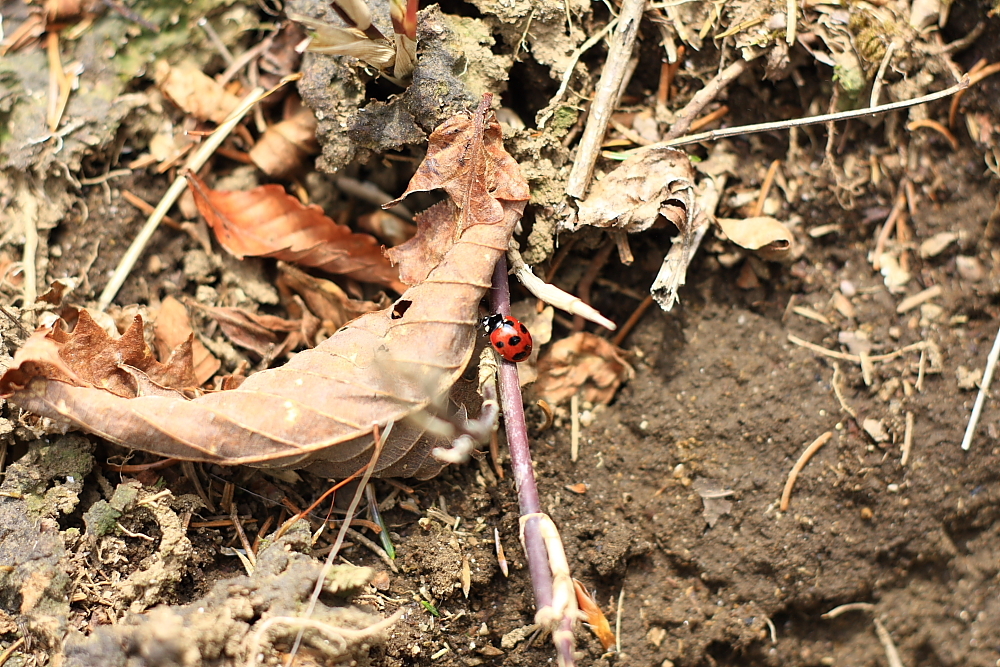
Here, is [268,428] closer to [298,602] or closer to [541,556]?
[298,602]

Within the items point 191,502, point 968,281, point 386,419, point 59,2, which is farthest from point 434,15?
point 968,281

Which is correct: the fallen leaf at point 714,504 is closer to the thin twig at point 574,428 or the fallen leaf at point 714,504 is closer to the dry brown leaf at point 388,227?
the thin twig at point 574,428

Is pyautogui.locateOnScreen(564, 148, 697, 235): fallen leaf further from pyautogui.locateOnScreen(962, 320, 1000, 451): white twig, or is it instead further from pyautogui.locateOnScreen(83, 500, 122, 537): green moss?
pyautogui.locateOnScreen(83, 500, 122, 537): green moss

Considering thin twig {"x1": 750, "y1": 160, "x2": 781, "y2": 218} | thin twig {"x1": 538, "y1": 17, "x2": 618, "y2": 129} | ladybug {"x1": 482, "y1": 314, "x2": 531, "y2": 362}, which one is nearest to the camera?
ladybug {"x1": 482, "y1": 314, "x2": 531, "y2": 362}

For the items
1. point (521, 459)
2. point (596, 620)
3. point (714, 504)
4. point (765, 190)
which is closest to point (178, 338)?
point (521, 459)

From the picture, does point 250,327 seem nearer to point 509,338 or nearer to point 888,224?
point 509,338

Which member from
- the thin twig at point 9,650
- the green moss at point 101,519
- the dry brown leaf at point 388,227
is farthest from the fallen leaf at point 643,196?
the thin twig at point 9,650

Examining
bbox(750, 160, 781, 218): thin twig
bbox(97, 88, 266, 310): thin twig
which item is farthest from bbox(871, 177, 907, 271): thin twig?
bbox(97, 88, 266, 310): thin twig
